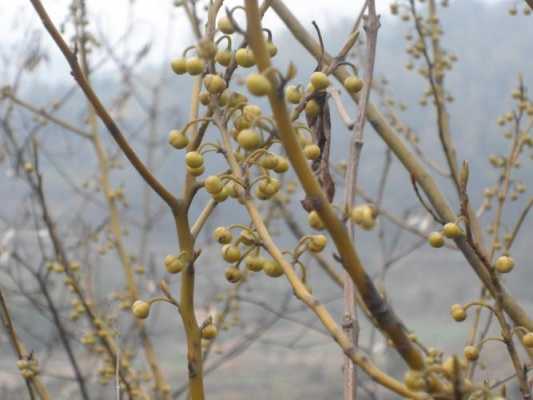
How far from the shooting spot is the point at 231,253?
104 centimetres

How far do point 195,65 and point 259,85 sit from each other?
0.33 metres

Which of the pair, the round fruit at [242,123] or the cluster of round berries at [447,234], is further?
the cluster of round berries at [447,234]

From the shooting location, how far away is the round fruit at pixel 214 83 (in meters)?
0.96

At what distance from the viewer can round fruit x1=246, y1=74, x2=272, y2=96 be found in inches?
26.3

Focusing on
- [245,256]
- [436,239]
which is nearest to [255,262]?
[245,256]

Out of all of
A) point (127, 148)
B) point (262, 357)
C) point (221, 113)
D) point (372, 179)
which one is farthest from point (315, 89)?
point (372, 179)

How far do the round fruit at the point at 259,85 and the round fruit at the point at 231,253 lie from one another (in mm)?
390

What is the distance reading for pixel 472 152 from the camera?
37.0ft

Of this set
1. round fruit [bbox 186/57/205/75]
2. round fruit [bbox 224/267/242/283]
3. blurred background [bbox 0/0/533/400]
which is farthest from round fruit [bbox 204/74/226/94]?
blurred background [bbox 0/0/533/400]

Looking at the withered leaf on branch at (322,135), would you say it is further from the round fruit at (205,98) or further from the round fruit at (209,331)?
the round fruit at (209,331)

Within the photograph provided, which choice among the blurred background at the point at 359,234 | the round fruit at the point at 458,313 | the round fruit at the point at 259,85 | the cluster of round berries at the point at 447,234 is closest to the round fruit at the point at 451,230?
the cluster of round berries at the point at 447,234

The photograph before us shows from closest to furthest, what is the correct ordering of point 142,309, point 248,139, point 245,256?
point 248,139 < point 245,256 < point 142,309

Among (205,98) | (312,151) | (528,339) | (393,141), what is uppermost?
(393,141)

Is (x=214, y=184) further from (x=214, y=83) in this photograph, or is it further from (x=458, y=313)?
(x=458, y=313)
